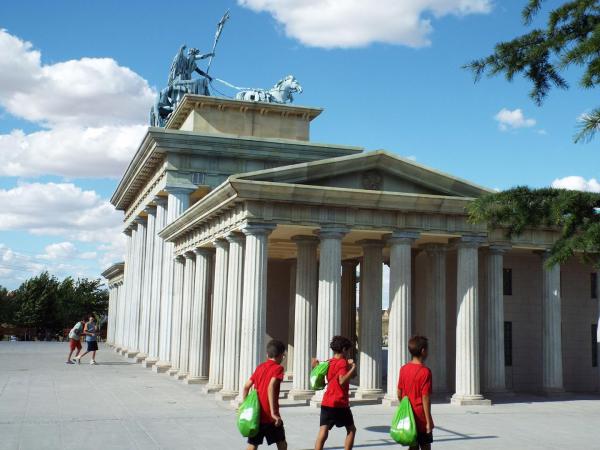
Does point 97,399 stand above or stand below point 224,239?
below

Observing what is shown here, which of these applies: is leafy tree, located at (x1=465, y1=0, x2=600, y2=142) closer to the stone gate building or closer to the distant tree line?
the stone gate building

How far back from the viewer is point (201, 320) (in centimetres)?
2542

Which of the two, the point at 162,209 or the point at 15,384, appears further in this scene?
the point at 162,209

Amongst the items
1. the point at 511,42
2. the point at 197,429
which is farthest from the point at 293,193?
the point at 511,42

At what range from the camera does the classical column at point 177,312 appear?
29.0 metres

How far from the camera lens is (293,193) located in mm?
19859

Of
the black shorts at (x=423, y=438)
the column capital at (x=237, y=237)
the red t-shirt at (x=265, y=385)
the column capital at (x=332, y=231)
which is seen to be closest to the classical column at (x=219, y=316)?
the column capital at (x=237, y=237)

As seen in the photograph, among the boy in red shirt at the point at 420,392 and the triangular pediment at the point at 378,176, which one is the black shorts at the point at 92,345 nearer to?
the triangular pediment at the point at 378,176

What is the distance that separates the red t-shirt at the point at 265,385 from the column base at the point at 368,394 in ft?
39.1

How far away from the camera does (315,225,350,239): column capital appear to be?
67.3ft

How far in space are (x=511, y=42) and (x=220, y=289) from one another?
41.6ft

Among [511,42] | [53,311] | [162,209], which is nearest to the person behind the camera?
[511,42]

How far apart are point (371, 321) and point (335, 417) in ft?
38.4

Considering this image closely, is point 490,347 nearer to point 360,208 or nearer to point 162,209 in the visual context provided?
point 360,208
